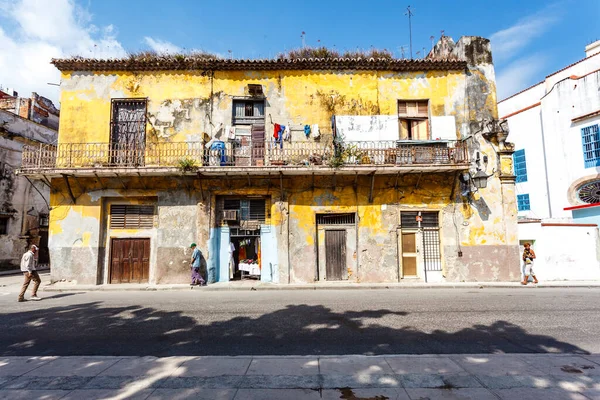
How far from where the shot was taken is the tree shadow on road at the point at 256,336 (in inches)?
204

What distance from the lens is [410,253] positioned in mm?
13820

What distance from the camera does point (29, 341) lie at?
5.84 m

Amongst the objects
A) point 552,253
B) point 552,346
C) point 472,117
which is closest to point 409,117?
point 472,117

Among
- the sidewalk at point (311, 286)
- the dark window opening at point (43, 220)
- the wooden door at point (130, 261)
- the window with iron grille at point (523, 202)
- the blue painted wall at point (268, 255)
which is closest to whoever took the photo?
the sidewalk at point (311, 286)

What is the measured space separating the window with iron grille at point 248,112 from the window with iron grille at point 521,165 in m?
18.1

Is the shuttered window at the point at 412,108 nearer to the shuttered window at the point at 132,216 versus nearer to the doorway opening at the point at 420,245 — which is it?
the doorway opening at the point at 420,245

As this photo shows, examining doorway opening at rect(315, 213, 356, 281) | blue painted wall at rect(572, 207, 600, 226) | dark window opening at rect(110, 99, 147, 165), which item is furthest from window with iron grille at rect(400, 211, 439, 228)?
dark window opening at rect(110, 99, 147, 165)

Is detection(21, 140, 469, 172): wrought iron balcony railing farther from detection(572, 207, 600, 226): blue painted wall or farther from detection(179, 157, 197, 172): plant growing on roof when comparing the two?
detection(572, 207, 600, 226): blue painted wall

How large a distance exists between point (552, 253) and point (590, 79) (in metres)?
11.3

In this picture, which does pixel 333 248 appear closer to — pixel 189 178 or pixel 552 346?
pixel 189 178

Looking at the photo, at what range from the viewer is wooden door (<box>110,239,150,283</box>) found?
13.7 meters

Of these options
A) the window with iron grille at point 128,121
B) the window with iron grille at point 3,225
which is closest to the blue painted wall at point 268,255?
the window with iron grille at point 128,121

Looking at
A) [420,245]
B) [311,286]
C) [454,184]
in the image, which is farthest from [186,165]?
[454,184]

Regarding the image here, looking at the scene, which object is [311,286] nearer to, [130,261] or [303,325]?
[303,325]
